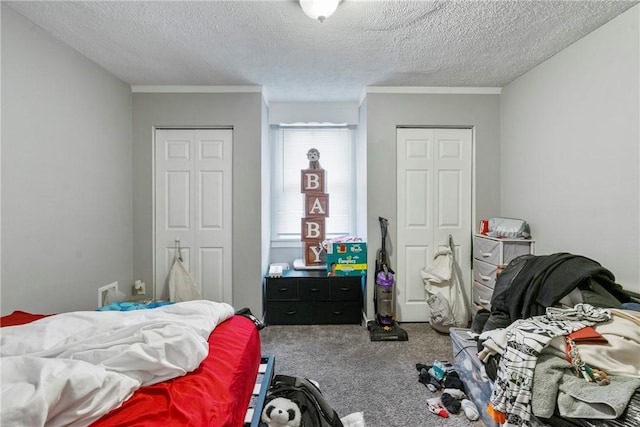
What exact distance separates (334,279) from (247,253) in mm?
1027

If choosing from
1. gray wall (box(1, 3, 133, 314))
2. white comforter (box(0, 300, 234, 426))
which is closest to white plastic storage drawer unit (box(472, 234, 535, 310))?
white comforter (box(0, 300, 234, 426))

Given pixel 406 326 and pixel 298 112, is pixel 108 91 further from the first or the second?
pixel 406 326

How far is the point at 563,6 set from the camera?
1.90m

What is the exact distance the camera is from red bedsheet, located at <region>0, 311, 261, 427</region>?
3.21 feet

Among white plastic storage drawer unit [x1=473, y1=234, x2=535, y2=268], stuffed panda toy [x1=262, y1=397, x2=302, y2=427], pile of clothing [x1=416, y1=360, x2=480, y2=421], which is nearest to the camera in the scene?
stuffed panda toy [x1=262, y1=397, x2=302, y2=427]

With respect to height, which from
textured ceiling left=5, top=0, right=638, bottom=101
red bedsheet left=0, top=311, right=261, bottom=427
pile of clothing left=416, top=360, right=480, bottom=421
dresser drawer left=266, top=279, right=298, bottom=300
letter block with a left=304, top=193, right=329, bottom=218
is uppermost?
textured ceiling left=5, top=0, right=638, bottom=101

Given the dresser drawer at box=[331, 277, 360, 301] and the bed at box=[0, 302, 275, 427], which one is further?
the dresser drawer at box=[331, 277, 360, 301]

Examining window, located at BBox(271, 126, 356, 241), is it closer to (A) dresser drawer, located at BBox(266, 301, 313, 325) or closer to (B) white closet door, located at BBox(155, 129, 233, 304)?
(B) white closet door, located at BBox(155, 129, 233, 304)

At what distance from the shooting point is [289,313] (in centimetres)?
327

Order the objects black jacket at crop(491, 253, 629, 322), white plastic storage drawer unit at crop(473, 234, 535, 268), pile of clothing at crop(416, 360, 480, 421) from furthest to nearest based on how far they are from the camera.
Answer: white plastic storage drawer unit at crop(473, 234, 535, 268) → pile of clothing at crop(416, 360, 480, 421) → black jacket at crop(491, 253, 629, 322)

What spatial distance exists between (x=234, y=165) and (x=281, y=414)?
2502 mm

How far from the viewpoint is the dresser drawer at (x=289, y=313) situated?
326cm

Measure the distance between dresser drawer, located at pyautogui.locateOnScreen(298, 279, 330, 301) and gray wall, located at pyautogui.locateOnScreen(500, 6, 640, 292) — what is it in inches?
83.8

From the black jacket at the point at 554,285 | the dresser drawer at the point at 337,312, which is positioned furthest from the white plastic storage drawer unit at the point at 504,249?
the dresser drawer at the point at 337,312
